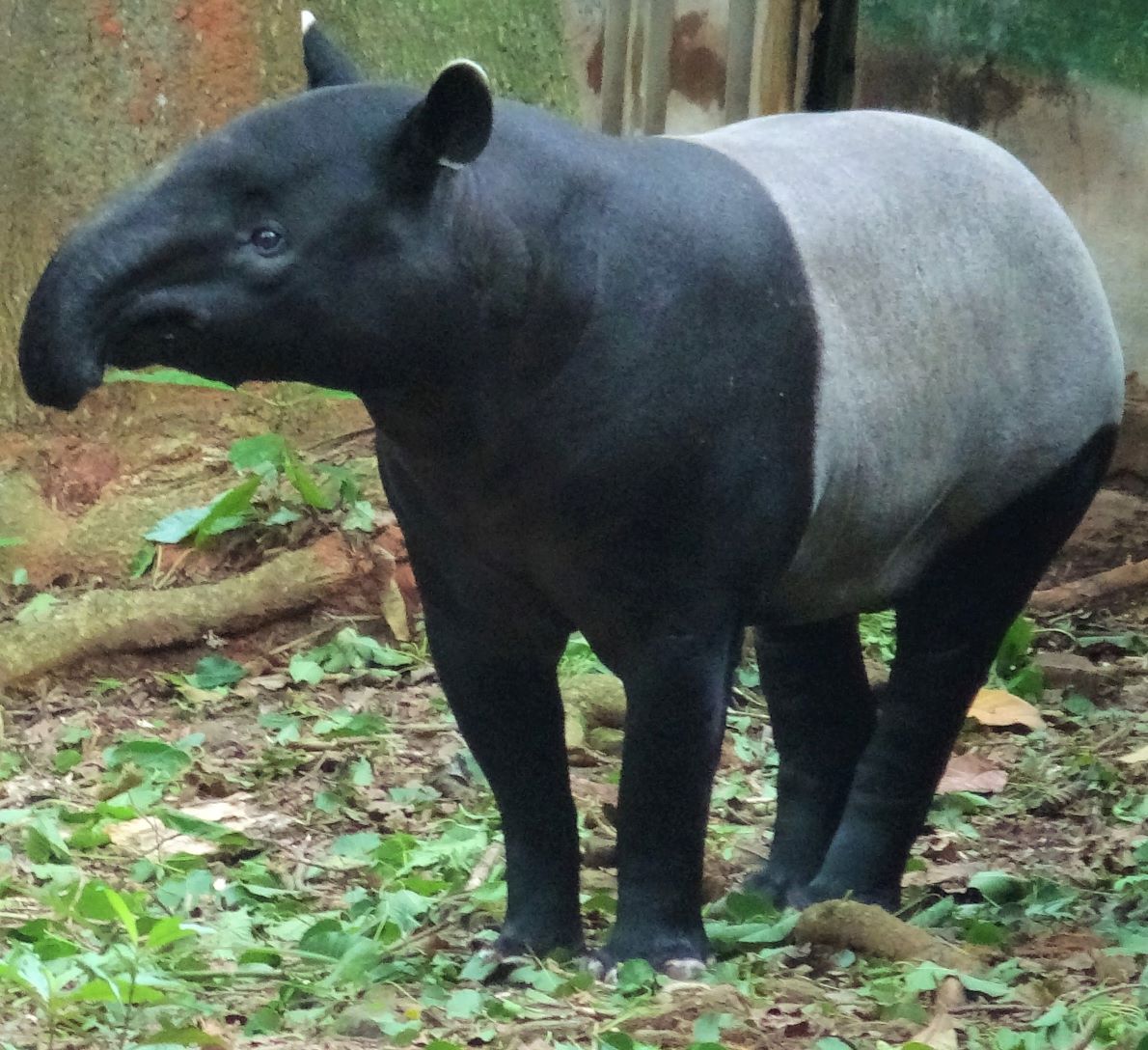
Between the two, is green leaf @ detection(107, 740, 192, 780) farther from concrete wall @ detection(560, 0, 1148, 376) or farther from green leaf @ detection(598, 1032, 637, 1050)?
concrete wall @ detection(560, 0, 1148, 376)

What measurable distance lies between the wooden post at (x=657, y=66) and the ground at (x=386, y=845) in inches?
65.6

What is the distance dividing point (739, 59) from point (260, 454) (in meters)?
2.45

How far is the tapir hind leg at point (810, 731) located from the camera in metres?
4.59

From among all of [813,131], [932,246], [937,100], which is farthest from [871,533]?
[937,100]

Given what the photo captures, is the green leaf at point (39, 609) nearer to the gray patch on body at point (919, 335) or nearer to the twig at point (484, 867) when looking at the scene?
the twig at point (484, 867)

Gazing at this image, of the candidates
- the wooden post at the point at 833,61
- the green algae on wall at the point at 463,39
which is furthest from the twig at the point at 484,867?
the wooden post at the point at 833,61

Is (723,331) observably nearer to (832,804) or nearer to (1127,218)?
(832,804)

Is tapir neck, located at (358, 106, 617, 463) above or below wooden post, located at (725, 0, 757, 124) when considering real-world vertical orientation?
below

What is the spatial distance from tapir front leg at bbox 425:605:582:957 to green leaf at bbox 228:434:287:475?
2915 millimetres

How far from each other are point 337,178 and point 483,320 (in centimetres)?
35

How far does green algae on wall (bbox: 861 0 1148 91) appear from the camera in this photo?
7371mm

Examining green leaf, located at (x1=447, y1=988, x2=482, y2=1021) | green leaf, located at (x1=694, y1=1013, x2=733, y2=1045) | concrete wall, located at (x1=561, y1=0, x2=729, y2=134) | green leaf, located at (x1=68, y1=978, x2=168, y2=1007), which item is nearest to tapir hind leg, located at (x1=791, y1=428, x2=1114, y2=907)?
green leaf, located at (x1=694, y1=1013, x2=733, y2=1045)

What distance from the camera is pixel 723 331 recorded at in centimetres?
354

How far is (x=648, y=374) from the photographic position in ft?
11.4
